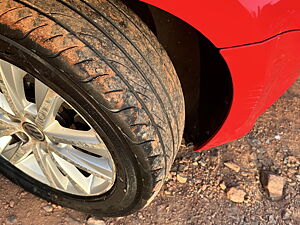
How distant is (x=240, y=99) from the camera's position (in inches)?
61.4

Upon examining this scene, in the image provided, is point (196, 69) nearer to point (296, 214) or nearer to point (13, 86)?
point (13, 86)

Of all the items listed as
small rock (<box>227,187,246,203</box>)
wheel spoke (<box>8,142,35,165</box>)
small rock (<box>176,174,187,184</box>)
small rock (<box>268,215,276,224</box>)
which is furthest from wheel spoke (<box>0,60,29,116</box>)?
small rock (<box>268,215,276,224</box>)

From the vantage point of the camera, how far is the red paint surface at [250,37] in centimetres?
125

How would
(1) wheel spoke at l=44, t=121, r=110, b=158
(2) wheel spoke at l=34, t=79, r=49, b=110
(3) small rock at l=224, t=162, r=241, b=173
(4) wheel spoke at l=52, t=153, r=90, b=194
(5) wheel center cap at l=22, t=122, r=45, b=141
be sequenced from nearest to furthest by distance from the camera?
Result: (2) wheel spoke at l=34, t=79, r=49, b=110
(1) wheel spoke at l=44, t=121, r=110, b=158
(5) wheel center cap at l=22, t=122, r=45, b=141
(4) wheel spoke at l=52, t=153, r=90, b=194
(3) small rock at l=224, t=162, r=241, b=173

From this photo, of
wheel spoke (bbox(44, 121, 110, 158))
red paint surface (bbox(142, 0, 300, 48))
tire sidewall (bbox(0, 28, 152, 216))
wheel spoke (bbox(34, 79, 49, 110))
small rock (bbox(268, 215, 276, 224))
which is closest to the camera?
red paint surface (bbox(142, 0, 300, 48))

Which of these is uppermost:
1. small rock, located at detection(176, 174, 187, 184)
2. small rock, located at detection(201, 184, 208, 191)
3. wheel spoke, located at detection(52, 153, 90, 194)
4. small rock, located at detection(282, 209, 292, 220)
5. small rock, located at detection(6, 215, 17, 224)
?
wheel spoke, located at detection(52, 153, 90, 194)

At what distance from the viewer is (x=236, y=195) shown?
7.37 feet

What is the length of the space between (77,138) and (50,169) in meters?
0.35

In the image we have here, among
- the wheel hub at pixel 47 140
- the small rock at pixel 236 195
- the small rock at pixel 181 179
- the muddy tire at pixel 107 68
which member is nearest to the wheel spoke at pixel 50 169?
the wheel hub at pixel 47 140

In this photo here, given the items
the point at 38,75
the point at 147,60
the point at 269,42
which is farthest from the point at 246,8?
the point at 38,75

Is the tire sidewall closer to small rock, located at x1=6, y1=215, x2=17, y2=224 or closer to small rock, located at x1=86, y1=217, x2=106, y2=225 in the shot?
small rock, located at x1=86, y1=217, x2=106, y2=225

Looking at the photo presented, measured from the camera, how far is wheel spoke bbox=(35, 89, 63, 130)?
1518 mm

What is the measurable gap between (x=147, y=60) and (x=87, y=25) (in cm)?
25

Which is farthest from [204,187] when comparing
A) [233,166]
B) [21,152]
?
[21,152]
